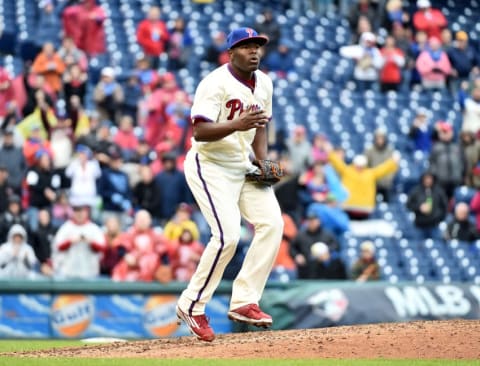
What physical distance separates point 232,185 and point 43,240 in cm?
651

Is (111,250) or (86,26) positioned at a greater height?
(86,26)

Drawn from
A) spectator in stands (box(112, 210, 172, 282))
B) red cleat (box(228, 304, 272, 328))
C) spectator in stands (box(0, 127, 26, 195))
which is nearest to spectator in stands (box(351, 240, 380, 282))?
spectator in stands (box(112, 210, 172, 282))

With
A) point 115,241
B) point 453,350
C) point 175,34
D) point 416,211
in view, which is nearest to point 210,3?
point 175,34

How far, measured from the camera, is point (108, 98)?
60.2 feet

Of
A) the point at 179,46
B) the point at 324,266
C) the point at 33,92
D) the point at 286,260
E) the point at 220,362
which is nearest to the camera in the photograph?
the point at 220,362

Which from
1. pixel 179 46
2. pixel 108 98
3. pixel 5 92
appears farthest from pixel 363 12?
pixel 5 92

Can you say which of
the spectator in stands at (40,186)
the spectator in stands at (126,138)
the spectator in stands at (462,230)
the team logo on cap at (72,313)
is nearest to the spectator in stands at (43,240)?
the spectator in stands at (40,186)

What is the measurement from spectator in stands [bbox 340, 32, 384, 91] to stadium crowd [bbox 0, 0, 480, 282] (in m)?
0.02

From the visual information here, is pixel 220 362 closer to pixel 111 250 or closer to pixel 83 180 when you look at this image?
pixel 111 250

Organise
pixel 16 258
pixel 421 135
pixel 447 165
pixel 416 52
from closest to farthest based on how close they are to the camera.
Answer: pixel 16 258 < pixel 447 165 < pixel 421 135 < pixel 416 52

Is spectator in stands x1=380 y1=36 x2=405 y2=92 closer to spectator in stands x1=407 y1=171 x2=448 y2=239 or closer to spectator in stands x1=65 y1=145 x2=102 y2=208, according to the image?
spectator in stands x1=407 y1=171 x2=448 y2=239

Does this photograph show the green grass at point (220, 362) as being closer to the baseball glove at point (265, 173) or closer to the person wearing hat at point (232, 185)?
the person wearing hat at point (232, 185)

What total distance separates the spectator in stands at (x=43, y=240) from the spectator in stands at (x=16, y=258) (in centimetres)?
33

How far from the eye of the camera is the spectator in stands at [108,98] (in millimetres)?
18344
